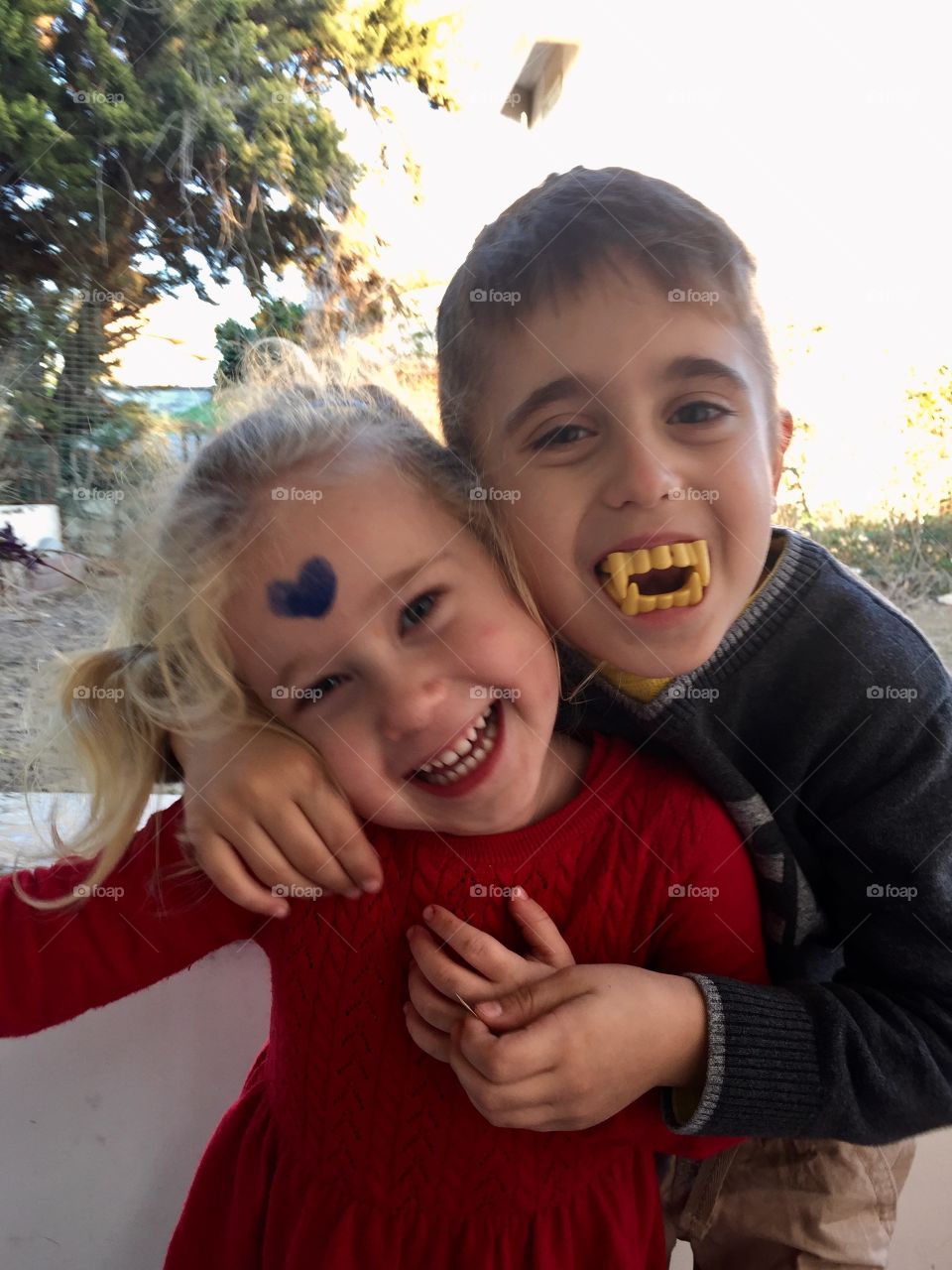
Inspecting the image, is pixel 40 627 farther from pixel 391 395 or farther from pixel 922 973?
pixel 922 973

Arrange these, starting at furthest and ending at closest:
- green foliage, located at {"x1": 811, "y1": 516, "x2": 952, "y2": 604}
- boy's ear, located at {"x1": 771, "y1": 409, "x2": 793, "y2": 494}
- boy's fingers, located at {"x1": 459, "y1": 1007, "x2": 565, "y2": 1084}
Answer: green foliage, located at {"x1": 811, "y1": 516, "x2": 952, "y2": 604} → boy's ear, located at {"x1": 771, "y1": 409, "x2": 793, "y2": 494} → boy's fingers, located at {"x1": 459, "y1": 1007, "x2": 565, "y2": 1084}

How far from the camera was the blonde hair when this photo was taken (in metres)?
0.71

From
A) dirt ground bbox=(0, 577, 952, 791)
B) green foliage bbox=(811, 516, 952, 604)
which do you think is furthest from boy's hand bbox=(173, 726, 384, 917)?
green foliage bbox=(811, 516, 952, 604)

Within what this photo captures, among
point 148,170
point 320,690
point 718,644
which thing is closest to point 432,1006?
point 320,690

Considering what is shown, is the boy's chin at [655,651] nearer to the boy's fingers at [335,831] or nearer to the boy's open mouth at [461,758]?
the boy's open mouth at [461,758]

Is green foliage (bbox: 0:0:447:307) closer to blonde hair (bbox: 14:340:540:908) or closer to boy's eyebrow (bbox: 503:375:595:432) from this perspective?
blonde hair (bbox: 14:340:540:908)

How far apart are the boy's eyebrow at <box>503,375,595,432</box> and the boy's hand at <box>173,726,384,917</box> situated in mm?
311

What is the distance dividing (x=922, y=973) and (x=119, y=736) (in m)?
0.69

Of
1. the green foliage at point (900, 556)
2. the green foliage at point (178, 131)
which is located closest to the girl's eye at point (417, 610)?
the green foliage at point (178, 131)

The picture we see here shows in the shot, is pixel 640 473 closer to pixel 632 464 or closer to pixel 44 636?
pixel 632 464

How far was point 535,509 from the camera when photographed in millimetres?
712

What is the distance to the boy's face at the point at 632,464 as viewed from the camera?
67cm

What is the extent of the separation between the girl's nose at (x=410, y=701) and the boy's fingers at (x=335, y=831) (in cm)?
8

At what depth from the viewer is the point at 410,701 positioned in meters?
0.67
